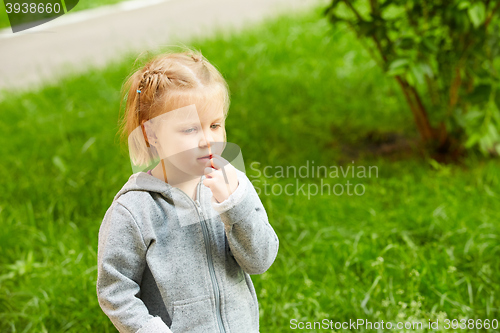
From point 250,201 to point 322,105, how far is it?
2.98 m

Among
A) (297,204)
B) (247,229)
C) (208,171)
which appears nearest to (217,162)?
(208,171)

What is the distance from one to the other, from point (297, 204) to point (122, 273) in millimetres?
1736

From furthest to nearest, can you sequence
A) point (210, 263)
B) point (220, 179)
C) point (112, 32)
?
1. point (112, 32)
2. point (210, 263)
3. point (220, 179)

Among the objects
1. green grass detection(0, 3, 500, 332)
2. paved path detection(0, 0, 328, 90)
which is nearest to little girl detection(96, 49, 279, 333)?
green grass detection(0, 3, 500, 332)

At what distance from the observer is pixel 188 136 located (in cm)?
119

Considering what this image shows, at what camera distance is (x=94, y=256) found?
2.49 metres

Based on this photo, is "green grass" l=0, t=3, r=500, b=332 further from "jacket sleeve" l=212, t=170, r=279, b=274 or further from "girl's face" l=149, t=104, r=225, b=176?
"jacket sleeve" l=212, t=170, r=279, b=274

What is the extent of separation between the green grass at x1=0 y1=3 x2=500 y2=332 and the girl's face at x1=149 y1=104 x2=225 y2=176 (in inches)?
14.0

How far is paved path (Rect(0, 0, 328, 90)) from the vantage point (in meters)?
5.12

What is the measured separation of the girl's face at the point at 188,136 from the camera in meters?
1.19

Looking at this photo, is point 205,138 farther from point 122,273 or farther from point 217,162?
point 122,273

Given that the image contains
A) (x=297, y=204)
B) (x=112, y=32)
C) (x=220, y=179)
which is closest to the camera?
(x=220, y=179)

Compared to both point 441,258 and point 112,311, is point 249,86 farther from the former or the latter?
point 112,311

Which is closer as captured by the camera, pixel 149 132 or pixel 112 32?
pixel 149 132
